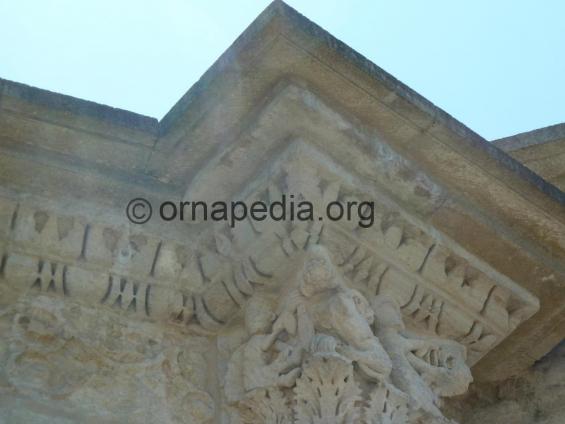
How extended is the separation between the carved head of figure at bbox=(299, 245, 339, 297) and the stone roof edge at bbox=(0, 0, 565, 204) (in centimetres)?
72

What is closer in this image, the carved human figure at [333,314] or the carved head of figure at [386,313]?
the carved human figure at [333,314]

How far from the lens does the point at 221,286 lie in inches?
175

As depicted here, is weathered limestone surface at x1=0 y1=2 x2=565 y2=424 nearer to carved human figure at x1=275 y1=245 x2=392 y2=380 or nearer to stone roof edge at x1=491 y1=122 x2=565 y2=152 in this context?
carved human figure at x1=275 y1=245 x2=392 y2=380

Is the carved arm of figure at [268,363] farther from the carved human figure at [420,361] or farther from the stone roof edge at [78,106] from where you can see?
the stone roof edge at [78,106]

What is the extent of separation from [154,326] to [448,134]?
1388 millimetres

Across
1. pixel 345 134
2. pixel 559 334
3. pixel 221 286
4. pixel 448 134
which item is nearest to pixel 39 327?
pixel 221 286

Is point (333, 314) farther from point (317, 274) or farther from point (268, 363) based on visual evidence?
point (268, 363)

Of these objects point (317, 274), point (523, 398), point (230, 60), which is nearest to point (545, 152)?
point (523, 398)

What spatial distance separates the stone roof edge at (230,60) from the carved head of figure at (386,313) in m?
0.71

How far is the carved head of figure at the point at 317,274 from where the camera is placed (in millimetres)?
4207

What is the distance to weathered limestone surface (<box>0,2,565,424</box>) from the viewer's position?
4168mm

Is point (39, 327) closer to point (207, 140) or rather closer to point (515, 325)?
point (207, 140)

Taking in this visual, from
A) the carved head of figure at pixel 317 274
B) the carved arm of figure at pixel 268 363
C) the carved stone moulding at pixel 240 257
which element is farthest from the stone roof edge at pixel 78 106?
the carved arm of figure at pixel 268 363

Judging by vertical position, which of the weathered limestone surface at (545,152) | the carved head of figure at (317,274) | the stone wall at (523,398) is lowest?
the stone wall at (523,398)
